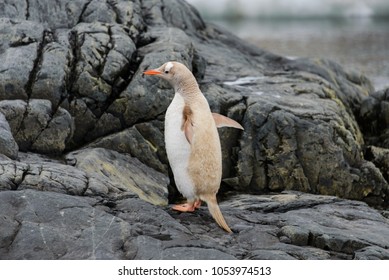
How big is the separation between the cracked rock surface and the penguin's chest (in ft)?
1.19

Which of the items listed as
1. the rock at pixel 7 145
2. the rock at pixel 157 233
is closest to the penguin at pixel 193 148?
the rock at pixel 157 233

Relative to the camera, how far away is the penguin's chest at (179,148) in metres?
6.96

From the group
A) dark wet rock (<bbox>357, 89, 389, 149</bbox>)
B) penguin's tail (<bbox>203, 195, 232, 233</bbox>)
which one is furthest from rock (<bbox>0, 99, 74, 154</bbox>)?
dark wet rock (<bbox>357, 89, 389, 149</bbox>)

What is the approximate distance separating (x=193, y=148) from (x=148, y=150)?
2.27 metres

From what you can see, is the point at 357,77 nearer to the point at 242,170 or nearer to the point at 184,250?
the point at 242,170

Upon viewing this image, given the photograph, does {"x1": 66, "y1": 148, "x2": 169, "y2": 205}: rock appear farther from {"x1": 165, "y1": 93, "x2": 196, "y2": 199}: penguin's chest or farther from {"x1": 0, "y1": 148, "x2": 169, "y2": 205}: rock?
{"x1": 165, "y1": 93, "x2": 196, "y2": 199}: penguin's chest

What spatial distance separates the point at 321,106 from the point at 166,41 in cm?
280

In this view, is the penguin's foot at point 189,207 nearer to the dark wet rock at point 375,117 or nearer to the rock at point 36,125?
the rock at point 36,125

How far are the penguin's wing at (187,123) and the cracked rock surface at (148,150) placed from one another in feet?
2.81

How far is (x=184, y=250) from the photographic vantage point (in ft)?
19.2

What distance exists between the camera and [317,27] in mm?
42688

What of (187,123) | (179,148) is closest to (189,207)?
(179,148)

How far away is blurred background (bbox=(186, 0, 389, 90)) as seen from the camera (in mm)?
26438

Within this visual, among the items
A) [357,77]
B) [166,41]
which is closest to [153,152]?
[166,41]
